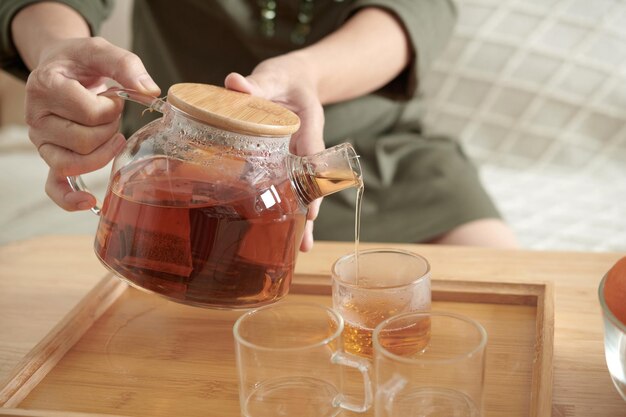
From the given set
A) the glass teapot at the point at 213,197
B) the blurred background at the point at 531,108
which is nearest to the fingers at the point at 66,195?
the glass teapot at the point at 213,197

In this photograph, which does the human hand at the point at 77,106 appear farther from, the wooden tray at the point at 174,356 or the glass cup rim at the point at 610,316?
the glass cup rim at the point at 610,316

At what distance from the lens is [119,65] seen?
769 millimetres

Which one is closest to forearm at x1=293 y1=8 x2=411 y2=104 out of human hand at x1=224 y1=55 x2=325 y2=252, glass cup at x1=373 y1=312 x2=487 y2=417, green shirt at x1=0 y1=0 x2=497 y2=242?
green shirt at x1=0 y1=0 x2=497 y2=242

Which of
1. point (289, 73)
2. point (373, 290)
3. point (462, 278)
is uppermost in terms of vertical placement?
point (289, 73)

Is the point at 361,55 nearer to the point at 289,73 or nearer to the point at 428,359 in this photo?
the point at 289,73

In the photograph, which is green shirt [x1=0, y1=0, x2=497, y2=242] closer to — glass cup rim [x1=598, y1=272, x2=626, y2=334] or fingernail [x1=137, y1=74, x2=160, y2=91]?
fingernail [x1=137, y1=74, x2=160, y2=91]

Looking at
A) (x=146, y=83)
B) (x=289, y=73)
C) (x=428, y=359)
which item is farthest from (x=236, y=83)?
(x=428, y=359)

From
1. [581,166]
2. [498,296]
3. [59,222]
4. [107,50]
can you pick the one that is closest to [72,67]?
[107,50]

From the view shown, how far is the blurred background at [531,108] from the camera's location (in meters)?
1.60

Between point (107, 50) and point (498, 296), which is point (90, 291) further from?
point (498, 296)

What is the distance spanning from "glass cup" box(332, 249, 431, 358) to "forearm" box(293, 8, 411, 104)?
0.40 meters

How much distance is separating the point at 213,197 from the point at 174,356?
0.21 metres

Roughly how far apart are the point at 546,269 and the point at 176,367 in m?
0.47

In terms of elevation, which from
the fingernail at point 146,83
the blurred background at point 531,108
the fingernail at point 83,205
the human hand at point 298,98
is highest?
the fingernail at point 146,83
